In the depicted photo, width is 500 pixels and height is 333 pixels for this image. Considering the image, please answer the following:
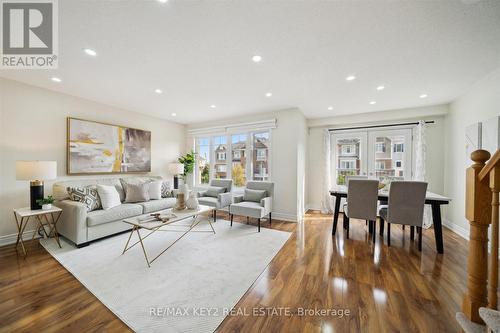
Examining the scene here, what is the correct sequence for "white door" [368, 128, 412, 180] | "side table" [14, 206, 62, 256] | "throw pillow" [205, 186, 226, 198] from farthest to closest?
"throw pillow" [205, 186, 226, 198], "white door" [368, 128, 412, 180], "side table" [14, 206, 62, 256]

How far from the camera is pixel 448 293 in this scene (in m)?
1.72

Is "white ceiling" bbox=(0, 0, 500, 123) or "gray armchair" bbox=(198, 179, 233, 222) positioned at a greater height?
"white ceiling" bbox=(0, 0, 500, 123)

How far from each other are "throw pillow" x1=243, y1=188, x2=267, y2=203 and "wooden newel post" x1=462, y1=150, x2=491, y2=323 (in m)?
2.93

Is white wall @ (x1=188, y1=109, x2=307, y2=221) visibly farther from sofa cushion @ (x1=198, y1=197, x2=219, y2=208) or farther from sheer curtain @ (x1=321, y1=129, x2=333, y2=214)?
sofa cushion @ (x1=198, y1=197, x2=219, y2=208)

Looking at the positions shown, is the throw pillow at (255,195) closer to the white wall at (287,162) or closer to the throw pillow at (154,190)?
the white wall at (287,162)

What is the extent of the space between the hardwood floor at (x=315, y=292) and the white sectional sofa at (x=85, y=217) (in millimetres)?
362

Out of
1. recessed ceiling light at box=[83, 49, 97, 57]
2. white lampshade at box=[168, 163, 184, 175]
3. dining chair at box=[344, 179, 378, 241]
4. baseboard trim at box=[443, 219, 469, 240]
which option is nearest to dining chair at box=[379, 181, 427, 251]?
dining chair at box=[344, 179, 378, 241]

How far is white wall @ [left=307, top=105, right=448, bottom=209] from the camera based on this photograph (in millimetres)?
3844

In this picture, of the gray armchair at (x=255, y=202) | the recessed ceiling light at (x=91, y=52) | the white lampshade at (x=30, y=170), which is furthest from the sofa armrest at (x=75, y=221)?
the gray armchair at (x=255, y=202)

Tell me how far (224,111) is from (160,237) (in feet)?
9.91

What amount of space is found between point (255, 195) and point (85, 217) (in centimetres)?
282

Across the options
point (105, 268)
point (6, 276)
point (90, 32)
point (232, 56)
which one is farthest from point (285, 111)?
point (6, 276)

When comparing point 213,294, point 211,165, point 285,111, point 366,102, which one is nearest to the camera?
point 213,294

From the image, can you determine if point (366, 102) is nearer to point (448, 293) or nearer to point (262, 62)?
point (262, 62)
